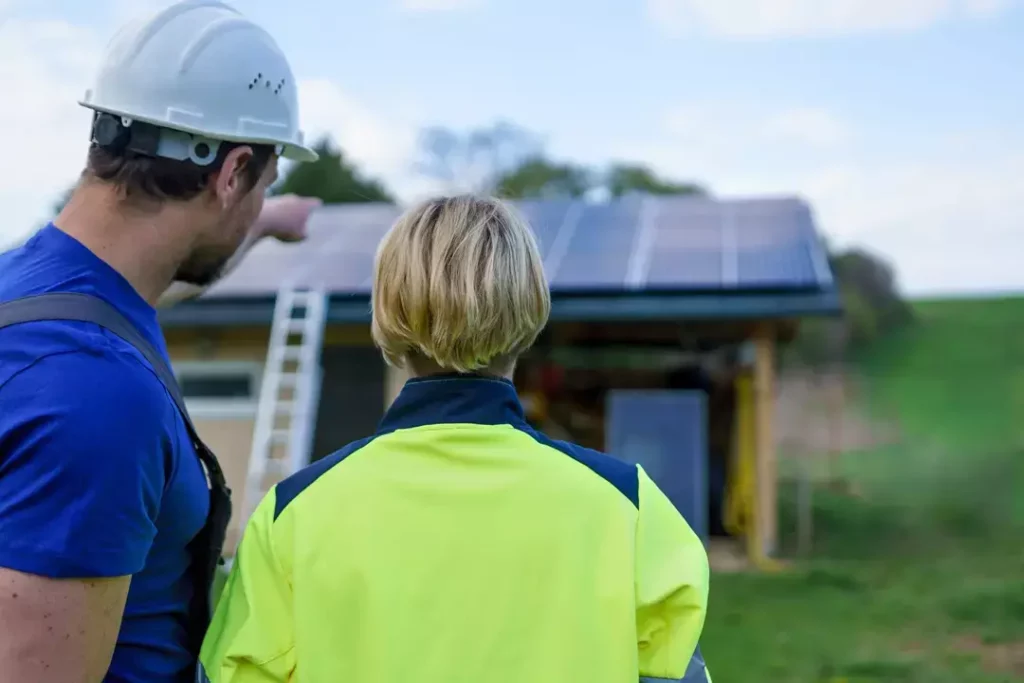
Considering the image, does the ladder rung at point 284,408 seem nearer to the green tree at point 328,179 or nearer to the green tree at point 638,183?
the green tree at point 328,179

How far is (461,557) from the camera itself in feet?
4.74

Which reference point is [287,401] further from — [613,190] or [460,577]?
[613,190]

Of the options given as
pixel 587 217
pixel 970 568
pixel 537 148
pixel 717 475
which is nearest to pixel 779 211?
pixel 587 217

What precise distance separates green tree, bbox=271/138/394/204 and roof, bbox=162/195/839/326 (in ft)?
65.6

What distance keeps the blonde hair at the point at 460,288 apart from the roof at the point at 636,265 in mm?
7512

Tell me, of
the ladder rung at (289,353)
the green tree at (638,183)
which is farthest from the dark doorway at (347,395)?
the green tree at (638,183)

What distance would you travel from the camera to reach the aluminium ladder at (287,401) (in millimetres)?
9211

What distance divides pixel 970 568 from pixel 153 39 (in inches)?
376

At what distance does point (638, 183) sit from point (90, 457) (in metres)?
42.1

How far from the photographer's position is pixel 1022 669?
5.92 metres

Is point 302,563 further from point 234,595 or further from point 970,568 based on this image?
point 970,568

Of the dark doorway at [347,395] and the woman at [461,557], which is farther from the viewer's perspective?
the dark doorway at [347,395]

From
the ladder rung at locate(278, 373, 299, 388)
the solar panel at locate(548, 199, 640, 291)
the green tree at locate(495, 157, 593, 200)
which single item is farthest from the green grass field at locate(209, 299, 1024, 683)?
the green tree at locate(495, 157, 593, 200)

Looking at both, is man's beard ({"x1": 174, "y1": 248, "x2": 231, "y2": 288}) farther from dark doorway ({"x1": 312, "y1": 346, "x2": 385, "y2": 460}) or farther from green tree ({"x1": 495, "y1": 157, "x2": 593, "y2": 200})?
green tree ({"x1": 495, "y1": 157, "x2": 593, "y2": 200})
